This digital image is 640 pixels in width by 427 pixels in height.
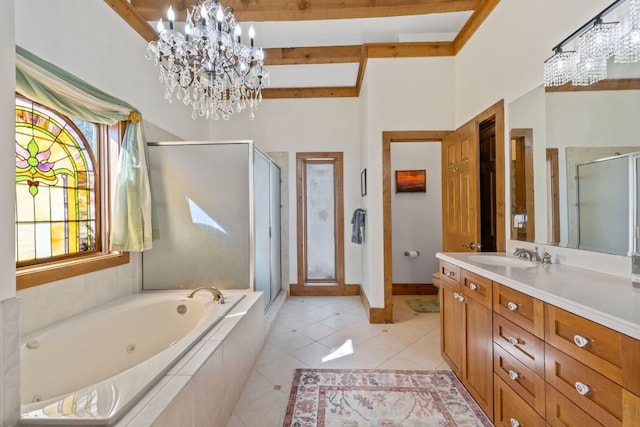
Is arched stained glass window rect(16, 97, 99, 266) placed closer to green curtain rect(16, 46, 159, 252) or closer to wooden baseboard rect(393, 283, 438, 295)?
green curtain rect(16, 46, 159, 252)

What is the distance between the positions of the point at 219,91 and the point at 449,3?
2.07m

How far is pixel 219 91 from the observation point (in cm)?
197

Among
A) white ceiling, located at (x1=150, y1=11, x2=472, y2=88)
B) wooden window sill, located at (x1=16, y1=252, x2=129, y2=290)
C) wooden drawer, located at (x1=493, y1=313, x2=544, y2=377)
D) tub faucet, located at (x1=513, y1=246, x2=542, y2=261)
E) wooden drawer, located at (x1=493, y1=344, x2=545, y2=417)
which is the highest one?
white ceiling, located at (x1=150, y1=11, x2=472, y2=88)

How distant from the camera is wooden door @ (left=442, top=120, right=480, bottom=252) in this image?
93.8 inches

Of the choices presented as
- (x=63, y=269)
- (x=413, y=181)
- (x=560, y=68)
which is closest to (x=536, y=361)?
(x=560, y=68)

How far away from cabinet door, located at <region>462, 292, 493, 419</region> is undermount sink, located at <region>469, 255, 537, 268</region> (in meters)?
0.32

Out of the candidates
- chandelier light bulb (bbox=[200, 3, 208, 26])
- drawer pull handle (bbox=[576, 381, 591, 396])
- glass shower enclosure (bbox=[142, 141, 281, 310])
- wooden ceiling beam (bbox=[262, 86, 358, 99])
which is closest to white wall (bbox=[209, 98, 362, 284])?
wooden ceiling beam (bbox=[262, 86, 358, 99])

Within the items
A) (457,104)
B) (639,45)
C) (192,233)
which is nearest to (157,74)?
(192,233)

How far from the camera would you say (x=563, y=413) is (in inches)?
38.4

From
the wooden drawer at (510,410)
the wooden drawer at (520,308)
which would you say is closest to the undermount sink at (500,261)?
the wooden drawer at (520,308)

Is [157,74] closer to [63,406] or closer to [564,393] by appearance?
[63,406]

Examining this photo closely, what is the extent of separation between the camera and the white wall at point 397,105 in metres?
2.92

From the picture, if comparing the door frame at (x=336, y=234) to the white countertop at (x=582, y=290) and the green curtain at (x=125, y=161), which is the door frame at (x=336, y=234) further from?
the white countertop at (x=582, y=290)

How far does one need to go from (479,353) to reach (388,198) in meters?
1.68
